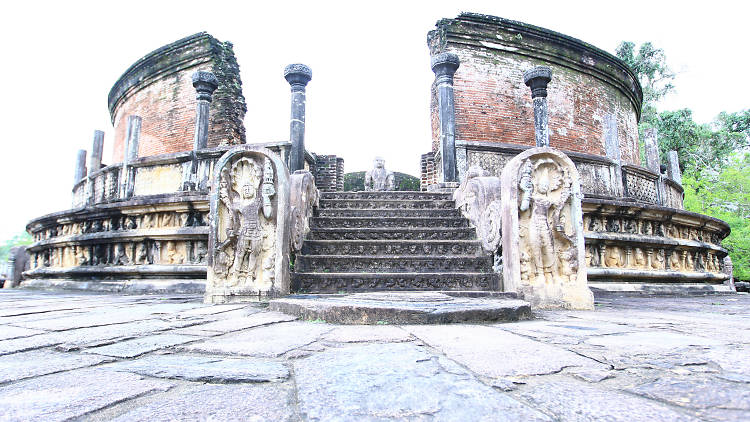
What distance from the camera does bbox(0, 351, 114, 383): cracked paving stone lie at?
141 cm

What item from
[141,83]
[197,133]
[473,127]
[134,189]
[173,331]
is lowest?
[173,331]

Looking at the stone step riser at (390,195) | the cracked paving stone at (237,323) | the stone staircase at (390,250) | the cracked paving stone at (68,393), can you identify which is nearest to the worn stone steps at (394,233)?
the stone staircase at (390,250)

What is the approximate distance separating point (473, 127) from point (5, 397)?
12.3 m

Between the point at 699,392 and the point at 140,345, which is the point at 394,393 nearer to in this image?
the point at 699,392

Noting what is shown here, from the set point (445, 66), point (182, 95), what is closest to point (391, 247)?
point (445, 66)

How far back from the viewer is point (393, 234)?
5.55 metres

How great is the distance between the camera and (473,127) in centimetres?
1238

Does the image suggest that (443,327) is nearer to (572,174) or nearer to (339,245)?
(572,174)

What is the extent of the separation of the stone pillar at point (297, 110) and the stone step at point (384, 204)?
59.6 inches

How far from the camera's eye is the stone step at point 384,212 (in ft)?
20.5

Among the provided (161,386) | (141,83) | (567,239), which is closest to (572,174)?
(567,239)


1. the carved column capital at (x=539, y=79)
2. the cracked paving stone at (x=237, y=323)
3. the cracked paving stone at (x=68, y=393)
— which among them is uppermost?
the carved column capital at (x=539, y=79)

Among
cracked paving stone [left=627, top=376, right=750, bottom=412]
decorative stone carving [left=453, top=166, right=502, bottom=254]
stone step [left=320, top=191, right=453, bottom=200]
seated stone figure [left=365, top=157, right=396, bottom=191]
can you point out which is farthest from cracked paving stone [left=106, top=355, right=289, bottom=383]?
seated stone figure [left=365, top=157, right=396, bottom=191]

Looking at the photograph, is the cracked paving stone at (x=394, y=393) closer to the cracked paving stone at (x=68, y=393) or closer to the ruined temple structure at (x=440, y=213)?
the cracked paving stone at (x=68, y=393)
